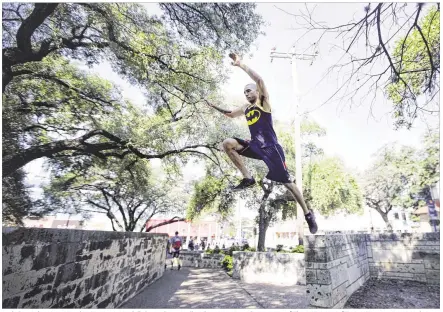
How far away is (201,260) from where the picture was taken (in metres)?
13.7

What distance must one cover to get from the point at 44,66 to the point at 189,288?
7.61 m

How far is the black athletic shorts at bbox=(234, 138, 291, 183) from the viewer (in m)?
2.64

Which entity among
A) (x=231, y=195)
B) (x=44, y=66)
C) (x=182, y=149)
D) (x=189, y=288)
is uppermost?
(x=44, y=66)

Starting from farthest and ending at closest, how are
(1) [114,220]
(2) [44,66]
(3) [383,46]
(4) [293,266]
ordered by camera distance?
(1) [114,220]
(4) [293,266]
(2) [44,66]
(3) [383,46]

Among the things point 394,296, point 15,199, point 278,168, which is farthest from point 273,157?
point 15,199

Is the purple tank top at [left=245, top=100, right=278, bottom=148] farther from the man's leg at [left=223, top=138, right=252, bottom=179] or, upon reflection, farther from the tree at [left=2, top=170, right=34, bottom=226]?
the tree at [left=2, top=170, right=34, bottom=226]

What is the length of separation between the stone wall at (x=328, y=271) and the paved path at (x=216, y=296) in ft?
3.32

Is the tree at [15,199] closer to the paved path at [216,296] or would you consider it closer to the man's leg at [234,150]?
the paved path at [216,296]

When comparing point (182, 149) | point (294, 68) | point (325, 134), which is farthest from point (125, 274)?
point (325, 134)

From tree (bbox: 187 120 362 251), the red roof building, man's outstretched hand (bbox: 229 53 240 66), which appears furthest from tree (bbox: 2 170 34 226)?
the red roof building

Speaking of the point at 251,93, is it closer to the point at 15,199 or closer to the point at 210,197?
the point at 210,197

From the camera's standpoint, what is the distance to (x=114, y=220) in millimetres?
19031

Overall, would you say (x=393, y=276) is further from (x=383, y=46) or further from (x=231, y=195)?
(x=383, y=46)

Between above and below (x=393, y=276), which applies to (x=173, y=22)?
above
